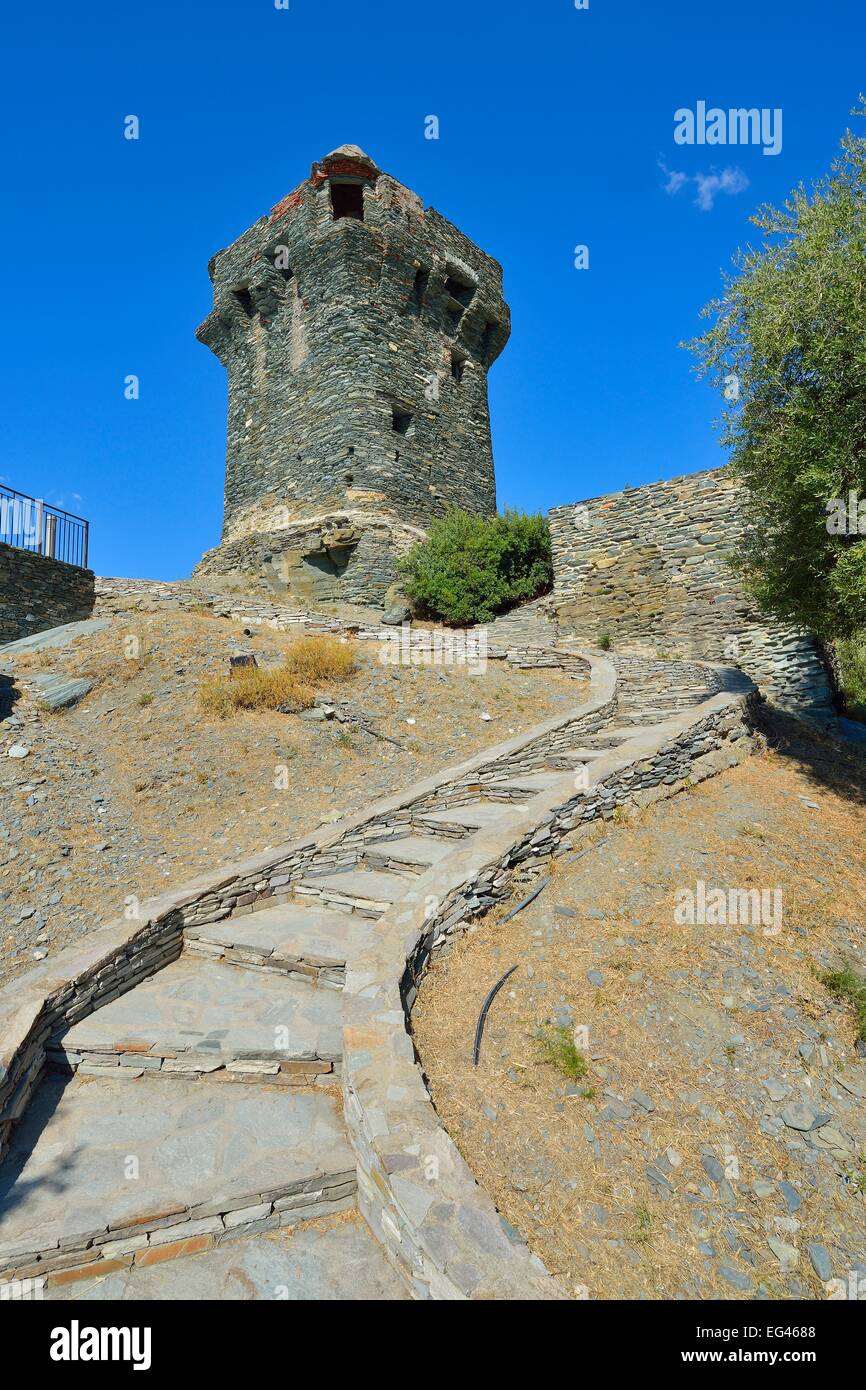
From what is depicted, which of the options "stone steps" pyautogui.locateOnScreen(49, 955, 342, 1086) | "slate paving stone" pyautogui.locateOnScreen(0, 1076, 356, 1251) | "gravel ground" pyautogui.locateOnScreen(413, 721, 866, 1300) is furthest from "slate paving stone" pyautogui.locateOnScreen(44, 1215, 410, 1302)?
"stone steps" pyautogui.locateOnScreen(49, 955, 342, 1086)

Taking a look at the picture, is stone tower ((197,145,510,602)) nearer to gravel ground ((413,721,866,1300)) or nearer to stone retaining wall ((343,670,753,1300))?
stone retaining wall ((343,670,753,1300))

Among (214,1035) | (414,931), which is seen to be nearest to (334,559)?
(414,931)

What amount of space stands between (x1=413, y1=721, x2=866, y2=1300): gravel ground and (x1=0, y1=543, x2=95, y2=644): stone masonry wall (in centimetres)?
1367

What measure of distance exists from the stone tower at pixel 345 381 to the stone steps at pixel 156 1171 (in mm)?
15978

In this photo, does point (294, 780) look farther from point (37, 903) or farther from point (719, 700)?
point (719, 700)

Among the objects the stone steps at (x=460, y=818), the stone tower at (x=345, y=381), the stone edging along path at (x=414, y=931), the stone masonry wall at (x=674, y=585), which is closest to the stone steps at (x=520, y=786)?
the stone edging along path at (x=414, y=931)

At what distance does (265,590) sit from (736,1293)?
63.5 ft

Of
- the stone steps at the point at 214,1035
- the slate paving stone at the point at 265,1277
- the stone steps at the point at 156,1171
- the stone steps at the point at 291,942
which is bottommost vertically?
the slate paving stone at the point at 265,1277

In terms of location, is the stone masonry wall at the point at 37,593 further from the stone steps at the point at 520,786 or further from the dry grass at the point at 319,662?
the stone steps at the point at 520,786

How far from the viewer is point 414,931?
493 centimetres

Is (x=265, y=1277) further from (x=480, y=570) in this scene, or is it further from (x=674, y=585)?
(x=480, y=570)

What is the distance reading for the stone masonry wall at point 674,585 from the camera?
12773 millimetres

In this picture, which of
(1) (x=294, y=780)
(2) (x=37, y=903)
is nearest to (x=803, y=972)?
(1) (x=294, y=780)

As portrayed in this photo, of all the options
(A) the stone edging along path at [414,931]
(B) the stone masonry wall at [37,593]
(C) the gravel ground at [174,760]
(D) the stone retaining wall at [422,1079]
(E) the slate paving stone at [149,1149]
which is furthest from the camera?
(B) the stone masonry wall at [37,593]
